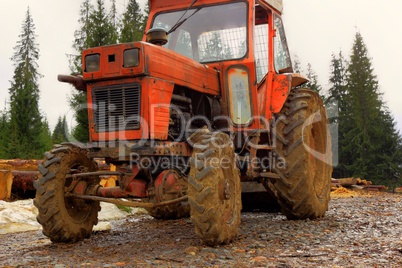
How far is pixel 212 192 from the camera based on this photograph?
493cm

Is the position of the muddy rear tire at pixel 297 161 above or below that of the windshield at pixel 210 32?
below

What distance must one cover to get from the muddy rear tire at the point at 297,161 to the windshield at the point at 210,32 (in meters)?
1.22

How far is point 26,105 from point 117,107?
115 feet

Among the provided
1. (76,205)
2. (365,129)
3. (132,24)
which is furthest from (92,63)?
(365,129)

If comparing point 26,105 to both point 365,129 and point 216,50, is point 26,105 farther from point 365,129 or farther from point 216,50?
point 216,50

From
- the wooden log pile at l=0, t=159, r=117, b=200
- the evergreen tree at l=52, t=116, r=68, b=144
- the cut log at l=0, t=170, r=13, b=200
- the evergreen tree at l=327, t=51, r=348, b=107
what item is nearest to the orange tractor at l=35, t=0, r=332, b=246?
the evergreen tree at l=52, t=116, r=68, b=144

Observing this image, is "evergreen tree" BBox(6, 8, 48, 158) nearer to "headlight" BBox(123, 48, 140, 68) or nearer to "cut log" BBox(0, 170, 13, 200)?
"cut log" BBox(0, 170, 13, 200)

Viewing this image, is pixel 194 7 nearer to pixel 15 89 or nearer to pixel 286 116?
pixel 286 116

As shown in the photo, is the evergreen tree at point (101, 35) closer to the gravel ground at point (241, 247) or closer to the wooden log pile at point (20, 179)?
the wooden log pile at point (20, 179)

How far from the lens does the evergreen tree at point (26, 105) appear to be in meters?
33.9

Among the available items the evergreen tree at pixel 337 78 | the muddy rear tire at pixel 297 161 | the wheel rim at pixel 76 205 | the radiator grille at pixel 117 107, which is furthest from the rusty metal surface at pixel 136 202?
the evergreen tree at pixel 337 78

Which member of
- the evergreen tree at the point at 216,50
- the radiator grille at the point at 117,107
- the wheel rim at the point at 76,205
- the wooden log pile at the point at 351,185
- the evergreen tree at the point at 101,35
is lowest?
the wooden log pile at the point at 351,185

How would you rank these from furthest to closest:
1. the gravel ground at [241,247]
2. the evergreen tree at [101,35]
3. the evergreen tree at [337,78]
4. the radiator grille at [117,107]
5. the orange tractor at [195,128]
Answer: the evergreen tree at [337,78] → the evergreen tree at [101,35] → the radiator grille at [117,107] → the orange tractor at [195,128] → the gravel ground at [241,247]

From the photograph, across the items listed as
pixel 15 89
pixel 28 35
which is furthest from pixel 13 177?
pixel 28 35
